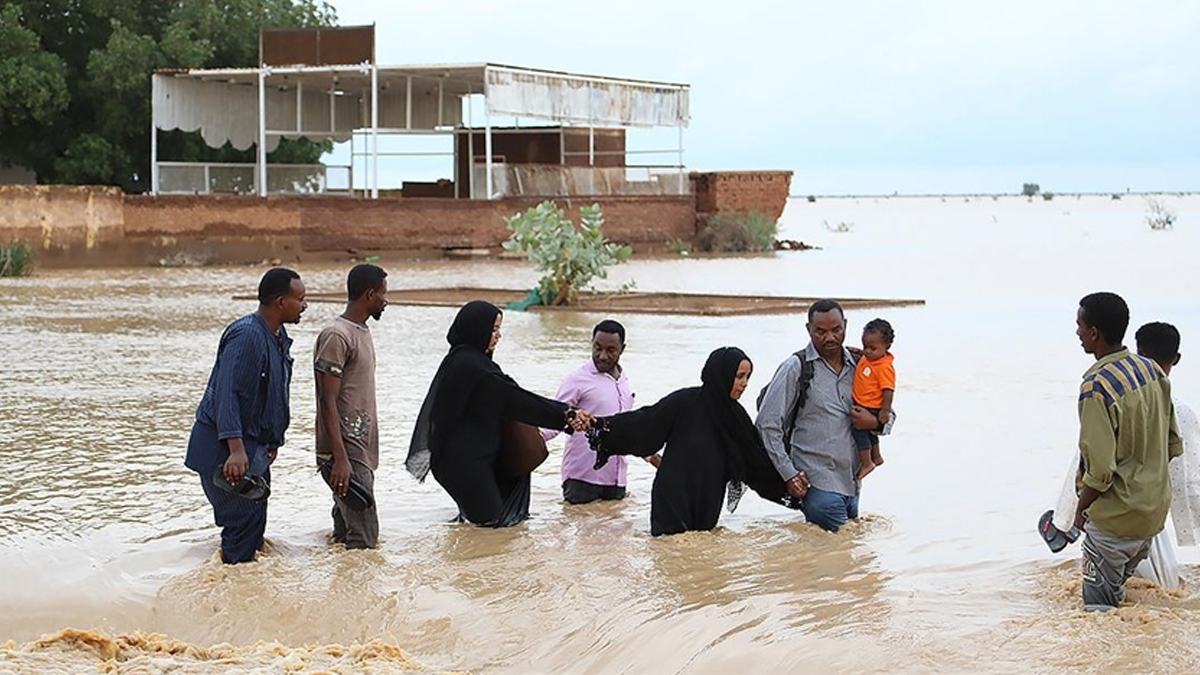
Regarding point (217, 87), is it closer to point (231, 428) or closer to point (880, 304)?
point (880, 304)

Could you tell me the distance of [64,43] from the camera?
132 ft

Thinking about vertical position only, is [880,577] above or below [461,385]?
below

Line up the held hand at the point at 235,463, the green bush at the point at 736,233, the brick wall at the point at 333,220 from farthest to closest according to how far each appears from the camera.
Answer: the green bush at the point at 736,233, the brick wall at the point at 333,220, the held hand at the point at 235,463

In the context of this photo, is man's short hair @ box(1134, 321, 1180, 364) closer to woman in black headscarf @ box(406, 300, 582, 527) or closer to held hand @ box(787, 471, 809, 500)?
held hand @ box(787, 471, 809, 500)

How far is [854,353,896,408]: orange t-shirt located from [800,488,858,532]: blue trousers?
48 cm

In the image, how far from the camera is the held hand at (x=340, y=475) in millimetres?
7191

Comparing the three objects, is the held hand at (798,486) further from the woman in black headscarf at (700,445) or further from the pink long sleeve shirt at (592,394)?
the pink long sleeve shirt at (592,394)

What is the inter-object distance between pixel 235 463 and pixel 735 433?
2.29 metres

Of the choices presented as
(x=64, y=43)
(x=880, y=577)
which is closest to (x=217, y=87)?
(x=64, y=43)

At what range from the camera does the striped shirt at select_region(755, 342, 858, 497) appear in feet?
25.0

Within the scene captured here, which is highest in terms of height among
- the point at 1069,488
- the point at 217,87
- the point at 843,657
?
the point at 217,87

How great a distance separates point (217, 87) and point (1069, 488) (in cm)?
3500

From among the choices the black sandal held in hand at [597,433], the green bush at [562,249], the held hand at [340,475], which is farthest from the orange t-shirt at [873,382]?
the green bush at [562,249]

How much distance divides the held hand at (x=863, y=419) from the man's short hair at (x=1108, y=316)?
1.74m
